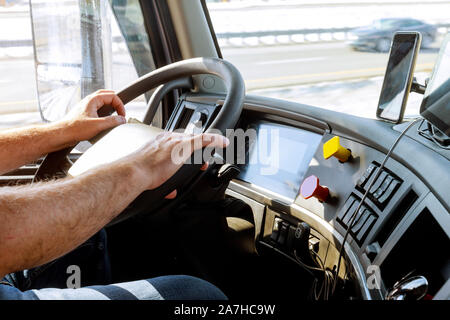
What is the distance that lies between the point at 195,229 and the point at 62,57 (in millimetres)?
1015

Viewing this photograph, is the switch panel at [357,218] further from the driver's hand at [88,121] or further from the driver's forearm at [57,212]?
the driver's hand at [88,121]

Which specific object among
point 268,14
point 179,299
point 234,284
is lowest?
point 234,284

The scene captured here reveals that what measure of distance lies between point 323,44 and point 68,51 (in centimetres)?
248

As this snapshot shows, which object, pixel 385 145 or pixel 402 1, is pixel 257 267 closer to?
pixel 385 145

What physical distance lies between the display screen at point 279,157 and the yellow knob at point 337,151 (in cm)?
18

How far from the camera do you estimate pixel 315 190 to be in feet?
4.24

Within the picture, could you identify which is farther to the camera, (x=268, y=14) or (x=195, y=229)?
(x=268, y=14)

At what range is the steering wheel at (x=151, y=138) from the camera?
104 cm

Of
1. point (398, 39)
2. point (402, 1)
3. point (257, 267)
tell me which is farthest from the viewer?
point (402, 1)

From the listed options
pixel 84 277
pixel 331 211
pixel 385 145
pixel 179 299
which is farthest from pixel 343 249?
pixel 84 277

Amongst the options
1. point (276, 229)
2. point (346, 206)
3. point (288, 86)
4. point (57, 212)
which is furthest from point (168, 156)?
point (288, 86)

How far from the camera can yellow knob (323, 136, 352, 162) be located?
128cm

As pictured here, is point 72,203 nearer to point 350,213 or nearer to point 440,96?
point 350,213

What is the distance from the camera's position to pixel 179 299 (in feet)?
3.34
